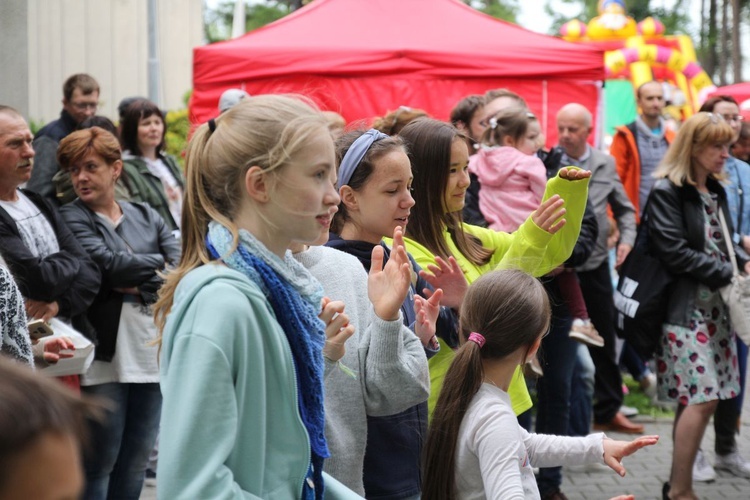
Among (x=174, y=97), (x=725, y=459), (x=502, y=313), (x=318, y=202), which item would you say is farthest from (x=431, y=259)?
(x=174, y=97)

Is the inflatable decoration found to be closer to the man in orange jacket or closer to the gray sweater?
the man in orange jacket

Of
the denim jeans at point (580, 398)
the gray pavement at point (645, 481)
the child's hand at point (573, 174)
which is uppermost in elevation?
the child's hand at point (573, 174)

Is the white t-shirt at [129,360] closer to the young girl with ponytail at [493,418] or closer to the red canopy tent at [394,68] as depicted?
the young girl with ponytail at [493,418]

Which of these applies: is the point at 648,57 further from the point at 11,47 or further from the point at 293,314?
the point at 293,314

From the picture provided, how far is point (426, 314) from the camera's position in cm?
281

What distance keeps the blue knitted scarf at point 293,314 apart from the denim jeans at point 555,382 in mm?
3537

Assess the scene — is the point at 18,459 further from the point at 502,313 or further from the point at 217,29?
the point at 217,29

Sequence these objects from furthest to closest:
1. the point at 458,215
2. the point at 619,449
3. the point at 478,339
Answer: the point at 458,215 → the point at 478,339 → the point at 619,449

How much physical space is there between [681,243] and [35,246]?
10.7ft

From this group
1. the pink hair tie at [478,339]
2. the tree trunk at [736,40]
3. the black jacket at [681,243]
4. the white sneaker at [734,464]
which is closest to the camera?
the pink hair tie at [478,339]

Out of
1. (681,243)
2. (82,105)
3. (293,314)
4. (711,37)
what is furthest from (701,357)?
(711,37)

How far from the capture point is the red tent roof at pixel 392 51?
855 cm

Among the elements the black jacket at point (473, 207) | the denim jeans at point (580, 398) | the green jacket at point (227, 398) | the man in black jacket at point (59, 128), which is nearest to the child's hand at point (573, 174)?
the black jacket at point (473, 207)

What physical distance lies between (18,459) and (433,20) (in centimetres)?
879
